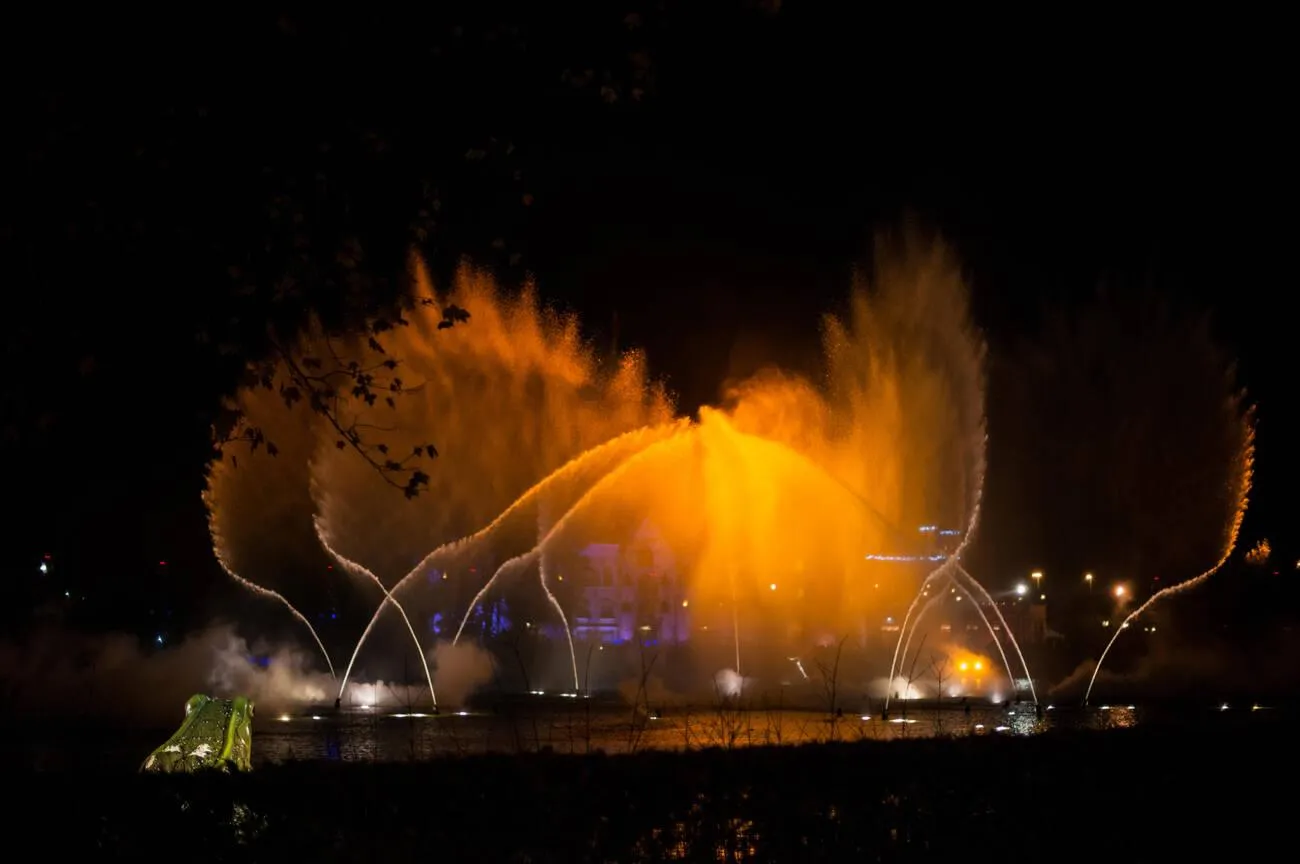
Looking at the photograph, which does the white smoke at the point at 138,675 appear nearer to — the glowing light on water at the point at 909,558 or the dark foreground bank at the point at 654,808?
the glowing light on water at the point at 909,558

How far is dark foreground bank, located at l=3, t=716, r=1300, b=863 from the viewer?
Answer: 954 centimetres

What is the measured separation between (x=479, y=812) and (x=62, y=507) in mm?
44384

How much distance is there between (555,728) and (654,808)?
1848cm

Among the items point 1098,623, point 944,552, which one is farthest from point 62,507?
point 1098,623

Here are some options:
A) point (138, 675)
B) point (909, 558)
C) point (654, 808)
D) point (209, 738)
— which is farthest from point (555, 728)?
point (909, 558)

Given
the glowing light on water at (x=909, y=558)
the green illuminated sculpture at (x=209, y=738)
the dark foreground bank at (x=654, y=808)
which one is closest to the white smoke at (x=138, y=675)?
the green illuminated sculpture at (x=209, y=738)

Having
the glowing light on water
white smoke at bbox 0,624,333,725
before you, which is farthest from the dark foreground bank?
the glowing light on water

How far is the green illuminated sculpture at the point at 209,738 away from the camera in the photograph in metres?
14.1

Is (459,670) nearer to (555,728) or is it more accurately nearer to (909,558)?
(555,728)

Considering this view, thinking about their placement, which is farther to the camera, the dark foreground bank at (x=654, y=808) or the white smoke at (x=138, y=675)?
the white smoke at (x=138, y=675)

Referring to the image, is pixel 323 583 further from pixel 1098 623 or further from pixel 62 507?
pixel 1098 623

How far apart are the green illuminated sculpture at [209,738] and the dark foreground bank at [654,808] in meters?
4.17

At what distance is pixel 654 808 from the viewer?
1037cm

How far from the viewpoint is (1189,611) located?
6150 centimetres
